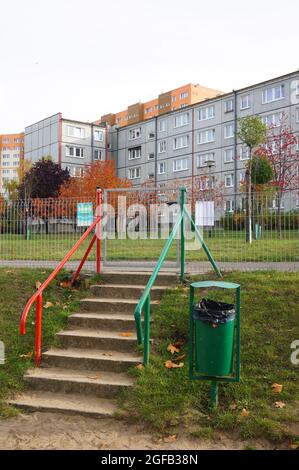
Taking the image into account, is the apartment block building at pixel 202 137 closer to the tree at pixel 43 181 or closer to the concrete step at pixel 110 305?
the tree at pixel 43 181

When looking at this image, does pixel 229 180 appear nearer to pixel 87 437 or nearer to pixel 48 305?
pixel 48 305

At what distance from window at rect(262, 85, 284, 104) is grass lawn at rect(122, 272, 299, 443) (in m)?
38.6

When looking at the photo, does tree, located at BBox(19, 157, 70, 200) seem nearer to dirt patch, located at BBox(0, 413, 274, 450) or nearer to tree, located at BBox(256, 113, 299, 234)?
tree, located at BBox(256, 113, 299, 234)

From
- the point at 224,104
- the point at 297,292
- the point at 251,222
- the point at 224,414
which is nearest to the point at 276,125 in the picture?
the point at 224,104

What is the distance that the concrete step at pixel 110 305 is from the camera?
6980mm

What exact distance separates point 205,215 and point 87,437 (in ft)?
19.1

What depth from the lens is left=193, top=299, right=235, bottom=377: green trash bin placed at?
4715mm

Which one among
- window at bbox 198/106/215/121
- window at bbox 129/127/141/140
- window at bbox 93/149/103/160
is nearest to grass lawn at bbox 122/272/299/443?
window at bbox 198/106/215/121

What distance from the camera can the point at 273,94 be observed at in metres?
42.5

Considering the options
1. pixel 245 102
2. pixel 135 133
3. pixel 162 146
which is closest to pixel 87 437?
pixel 245 102

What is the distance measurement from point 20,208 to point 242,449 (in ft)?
26.5
